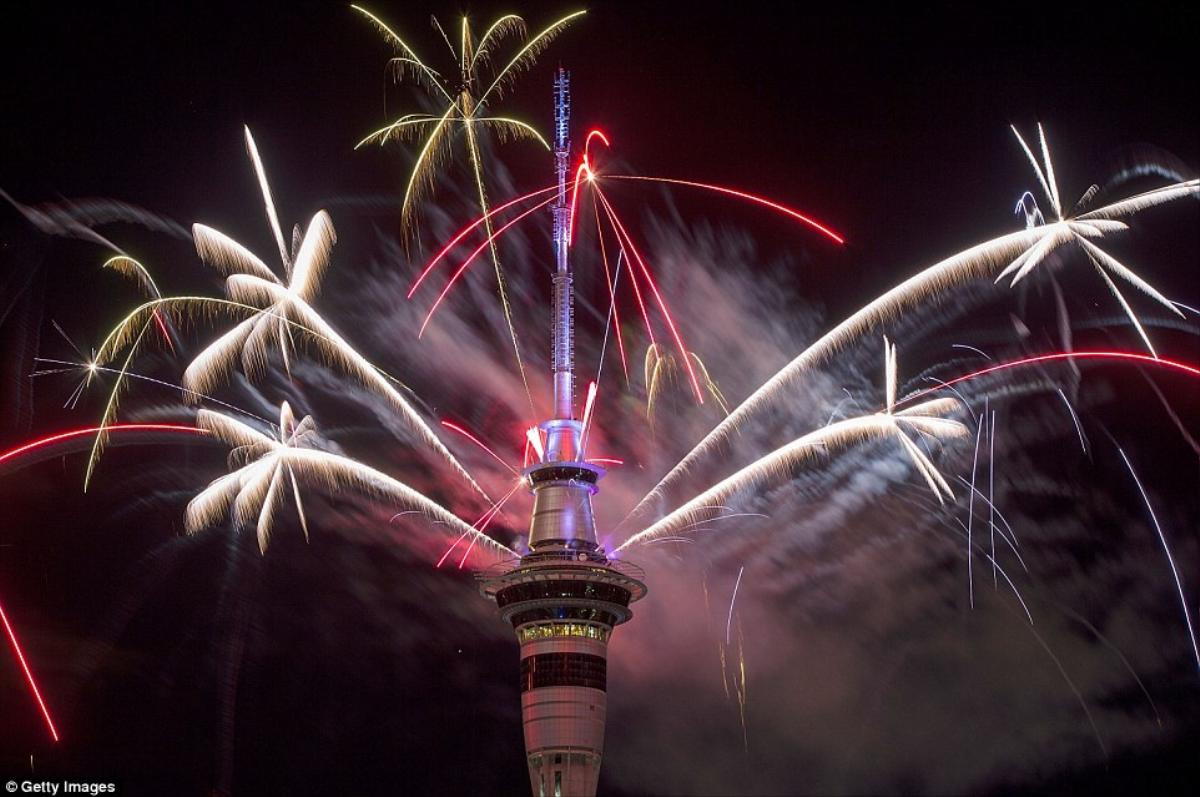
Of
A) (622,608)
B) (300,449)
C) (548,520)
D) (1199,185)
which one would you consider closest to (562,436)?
(548,520)

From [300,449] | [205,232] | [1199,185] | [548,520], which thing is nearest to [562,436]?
[548,520]

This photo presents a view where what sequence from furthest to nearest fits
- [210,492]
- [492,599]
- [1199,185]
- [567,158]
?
[492,599] → [567,158] → [210,492] → [1199,185]

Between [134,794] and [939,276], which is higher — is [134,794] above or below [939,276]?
below

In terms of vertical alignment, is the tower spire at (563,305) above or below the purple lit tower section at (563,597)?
above

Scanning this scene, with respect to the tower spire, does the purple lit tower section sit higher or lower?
lower

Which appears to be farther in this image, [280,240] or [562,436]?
[562,436]

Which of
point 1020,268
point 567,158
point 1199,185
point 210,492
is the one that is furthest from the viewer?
point 567,158

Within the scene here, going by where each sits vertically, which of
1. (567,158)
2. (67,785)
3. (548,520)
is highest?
(567,158)

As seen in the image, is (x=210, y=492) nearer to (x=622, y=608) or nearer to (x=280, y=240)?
(x=280, y=240)
